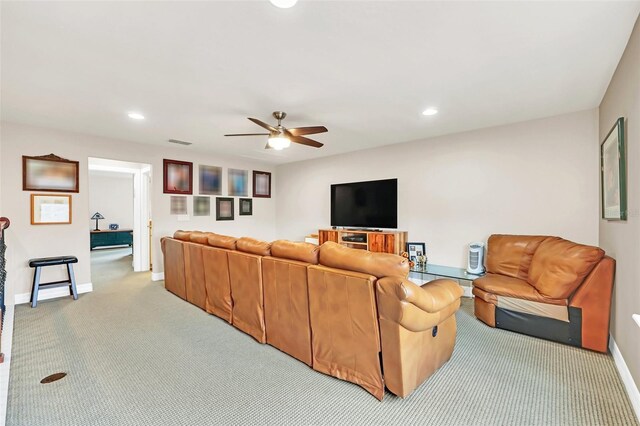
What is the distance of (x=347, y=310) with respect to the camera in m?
2.03

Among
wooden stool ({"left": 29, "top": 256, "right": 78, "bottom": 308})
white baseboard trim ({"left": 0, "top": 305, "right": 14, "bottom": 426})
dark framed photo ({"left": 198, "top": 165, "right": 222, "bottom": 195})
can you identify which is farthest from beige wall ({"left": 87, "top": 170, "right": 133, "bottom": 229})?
white baseboard trim ({"left": 0, "top": 305, "right": 14, "bottom": 426})

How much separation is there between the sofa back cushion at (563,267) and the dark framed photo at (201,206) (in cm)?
543

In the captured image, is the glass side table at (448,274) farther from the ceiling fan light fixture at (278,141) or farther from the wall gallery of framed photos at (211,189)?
the wall gallery of framed photos at (211,189)

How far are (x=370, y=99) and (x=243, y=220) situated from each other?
173 inches

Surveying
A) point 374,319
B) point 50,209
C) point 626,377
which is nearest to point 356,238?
point 374,319

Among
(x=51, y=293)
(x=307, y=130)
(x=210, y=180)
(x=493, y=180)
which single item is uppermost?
(x=307, y=130)

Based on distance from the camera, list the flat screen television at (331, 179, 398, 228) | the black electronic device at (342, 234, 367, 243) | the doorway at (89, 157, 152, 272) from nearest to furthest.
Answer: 1. the flat screen television at (331, 179, 398, 228)
2. the black electronic device at (342, 234, 367, 243)
3. the doorway at (89, 157, 152, 272)

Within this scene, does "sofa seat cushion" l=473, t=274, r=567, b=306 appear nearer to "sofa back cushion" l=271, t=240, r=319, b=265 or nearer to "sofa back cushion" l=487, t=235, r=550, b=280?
"sofa back cushion" l=487, t=235, r=550, b=280

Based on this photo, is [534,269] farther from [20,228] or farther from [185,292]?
[20,228]

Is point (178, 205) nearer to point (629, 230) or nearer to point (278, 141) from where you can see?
point (278, 141)

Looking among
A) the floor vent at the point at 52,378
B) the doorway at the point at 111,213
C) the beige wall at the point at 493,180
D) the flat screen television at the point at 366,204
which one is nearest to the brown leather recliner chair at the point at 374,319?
the floor vent at the point at 52,378

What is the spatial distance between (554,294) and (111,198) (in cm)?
1134

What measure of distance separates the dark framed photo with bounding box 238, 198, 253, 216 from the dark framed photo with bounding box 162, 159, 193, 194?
1.18m

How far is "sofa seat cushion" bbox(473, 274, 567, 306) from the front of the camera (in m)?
2.81
